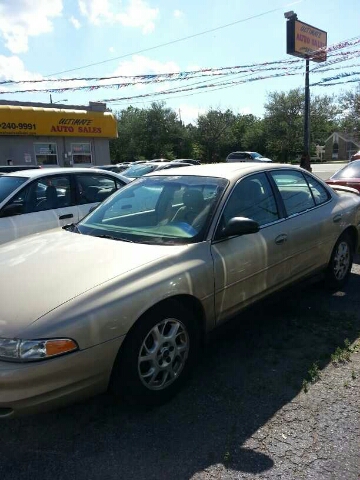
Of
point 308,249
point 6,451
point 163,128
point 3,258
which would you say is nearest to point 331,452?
point 6,451

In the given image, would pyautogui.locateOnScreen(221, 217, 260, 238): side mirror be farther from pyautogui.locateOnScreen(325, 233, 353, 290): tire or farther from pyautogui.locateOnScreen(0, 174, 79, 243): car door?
pyautogui.locateOnScreen(0, 174, 79, 243): car door

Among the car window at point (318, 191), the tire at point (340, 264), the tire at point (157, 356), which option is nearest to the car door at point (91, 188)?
the car window at point (318, 191)

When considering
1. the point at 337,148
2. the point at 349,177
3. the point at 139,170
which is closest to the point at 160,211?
the point at 349,177

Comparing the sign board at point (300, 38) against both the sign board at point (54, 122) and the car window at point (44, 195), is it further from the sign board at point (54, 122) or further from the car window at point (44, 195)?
the car window at point (44, 195)

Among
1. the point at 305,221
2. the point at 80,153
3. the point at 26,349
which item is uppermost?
the point at 80,153

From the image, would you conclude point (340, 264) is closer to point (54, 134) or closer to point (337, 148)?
point (54, 134)

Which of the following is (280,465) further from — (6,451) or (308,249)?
(308,249)

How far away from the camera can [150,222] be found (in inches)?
139

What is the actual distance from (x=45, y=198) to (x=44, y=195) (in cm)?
4

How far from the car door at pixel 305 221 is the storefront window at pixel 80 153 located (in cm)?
2151

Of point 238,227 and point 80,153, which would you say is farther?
point 80,153

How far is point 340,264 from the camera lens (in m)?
4.87

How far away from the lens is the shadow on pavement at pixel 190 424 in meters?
2.34

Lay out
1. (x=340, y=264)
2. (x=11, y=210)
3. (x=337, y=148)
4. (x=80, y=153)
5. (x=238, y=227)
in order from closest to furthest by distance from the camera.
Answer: (x=238, y=227) < (x=340, y=264) < (x=11, y=210) < (x=80, y=153) < (x=337, y=148)
